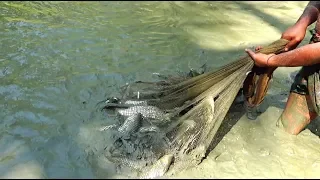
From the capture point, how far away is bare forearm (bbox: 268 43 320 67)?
342 cm

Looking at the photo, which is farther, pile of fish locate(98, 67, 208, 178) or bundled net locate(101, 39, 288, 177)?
bundled net locate(101, 39, 288, 177)

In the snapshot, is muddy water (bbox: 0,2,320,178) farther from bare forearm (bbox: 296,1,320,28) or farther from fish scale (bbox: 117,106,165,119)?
bare forearm (bbox: 296,1,320,28)

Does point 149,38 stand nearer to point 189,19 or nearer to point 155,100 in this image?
point 189,19

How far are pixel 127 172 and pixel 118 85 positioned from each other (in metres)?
1.55

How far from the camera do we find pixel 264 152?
150 inches

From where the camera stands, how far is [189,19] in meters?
6.85

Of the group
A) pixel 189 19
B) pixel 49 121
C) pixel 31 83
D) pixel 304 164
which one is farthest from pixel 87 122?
pixel 189 19

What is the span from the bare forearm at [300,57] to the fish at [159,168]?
50.0 inches

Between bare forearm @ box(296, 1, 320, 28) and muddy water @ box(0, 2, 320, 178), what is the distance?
1028mm

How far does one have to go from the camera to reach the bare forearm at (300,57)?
3.42 meters

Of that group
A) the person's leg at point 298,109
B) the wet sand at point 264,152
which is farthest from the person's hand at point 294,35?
the wet sand at point 264,152

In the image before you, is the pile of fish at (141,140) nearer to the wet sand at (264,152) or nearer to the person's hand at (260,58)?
the wet sand at (264,152)

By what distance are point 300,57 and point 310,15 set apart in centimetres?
83

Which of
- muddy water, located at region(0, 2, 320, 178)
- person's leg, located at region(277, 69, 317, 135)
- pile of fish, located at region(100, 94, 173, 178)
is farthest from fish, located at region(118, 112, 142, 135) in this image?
person's leg, located at region(277, 69, 317, 135)
